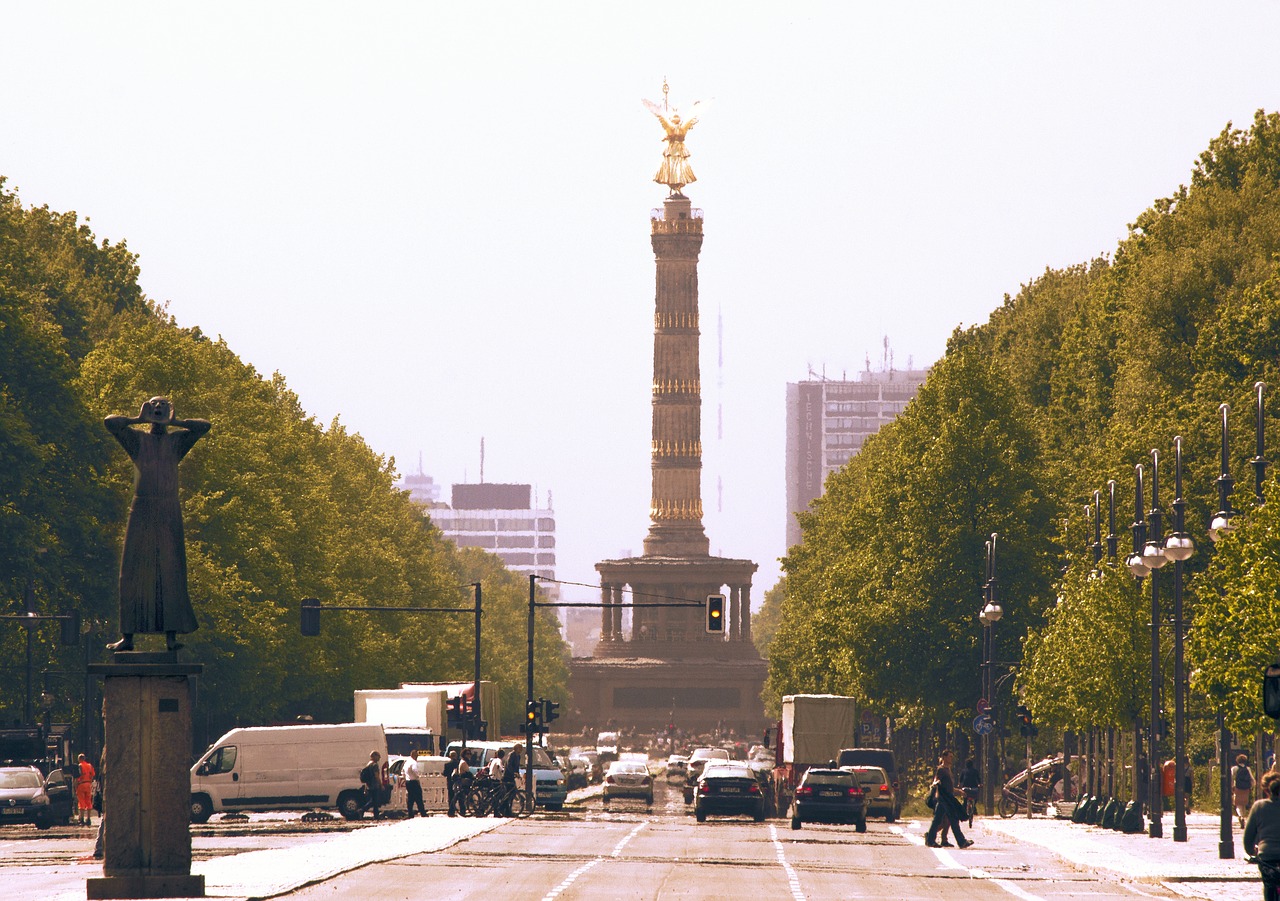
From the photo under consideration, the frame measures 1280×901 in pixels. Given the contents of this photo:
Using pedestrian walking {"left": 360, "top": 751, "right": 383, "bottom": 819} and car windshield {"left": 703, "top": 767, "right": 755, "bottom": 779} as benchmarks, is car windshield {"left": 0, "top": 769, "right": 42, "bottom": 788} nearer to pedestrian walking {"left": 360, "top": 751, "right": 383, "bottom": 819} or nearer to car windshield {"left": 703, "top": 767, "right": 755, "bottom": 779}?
pedestrian walking {"left": 360, "top": 751, "right": 383, "bottom": 819}

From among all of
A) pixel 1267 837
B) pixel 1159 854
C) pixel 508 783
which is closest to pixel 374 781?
pixel 508 783

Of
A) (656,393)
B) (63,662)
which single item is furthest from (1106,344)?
(656,393)

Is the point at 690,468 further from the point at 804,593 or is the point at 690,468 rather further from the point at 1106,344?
the point at 1106,344

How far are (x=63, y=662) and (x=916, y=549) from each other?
2589 centimetres

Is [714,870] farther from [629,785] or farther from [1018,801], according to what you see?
[1018,801]

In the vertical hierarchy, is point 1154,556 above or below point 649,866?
above

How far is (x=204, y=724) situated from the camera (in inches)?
2840

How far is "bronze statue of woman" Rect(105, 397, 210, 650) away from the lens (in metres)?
25.7

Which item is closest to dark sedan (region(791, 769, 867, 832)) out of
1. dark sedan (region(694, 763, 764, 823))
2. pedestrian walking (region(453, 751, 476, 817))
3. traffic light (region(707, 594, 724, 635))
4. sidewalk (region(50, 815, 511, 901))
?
dark sedan (region(694, 763, 764, 823))

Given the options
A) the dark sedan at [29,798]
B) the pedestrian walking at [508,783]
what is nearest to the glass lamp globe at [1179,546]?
the pedestrian walking at [508,783]

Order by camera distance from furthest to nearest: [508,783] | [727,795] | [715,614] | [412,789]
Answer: [715,614]
[508,783]
[727,795]
[412,789]

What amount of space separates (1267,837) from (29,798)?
32.0 m

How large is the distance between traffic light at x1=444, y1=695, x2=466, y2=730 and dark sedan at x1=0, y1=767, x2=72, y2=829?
22.5m

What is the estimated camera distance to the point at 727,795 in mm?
53188
